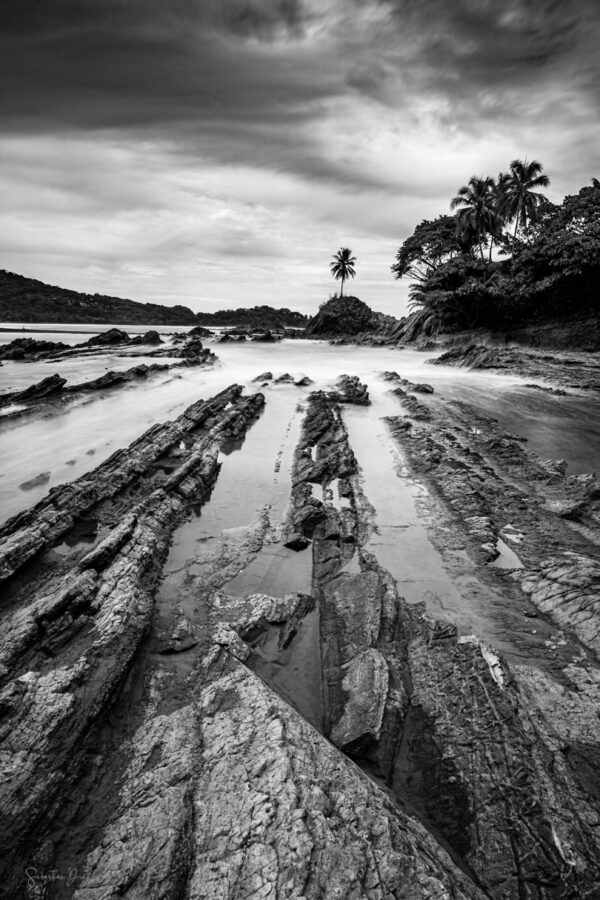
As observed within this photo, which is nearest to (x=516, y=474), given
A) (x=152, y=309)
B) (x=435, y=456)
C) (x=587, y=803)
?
(x=435, y=456)

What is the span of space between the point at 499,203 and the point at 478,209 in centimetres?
330

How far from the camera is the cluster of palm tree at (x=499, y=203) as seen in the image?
41.4 metres

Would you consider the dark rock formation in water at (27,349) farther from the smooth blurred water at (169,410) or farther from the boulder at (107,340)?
the boulder at (107,340)

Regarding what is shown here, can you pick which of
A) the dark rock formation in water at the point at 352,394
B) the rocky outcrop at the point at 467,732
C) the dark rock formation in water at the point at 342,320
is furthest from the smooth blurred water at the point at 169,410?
the dark rock formation in water at the point at 342,320

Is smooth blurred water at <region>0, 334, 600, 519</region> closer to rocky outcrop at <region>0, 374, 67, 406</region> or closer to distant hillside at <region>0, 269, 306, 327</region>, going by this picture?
rocky outcrop at <region>0, 374, 67, 406</region>

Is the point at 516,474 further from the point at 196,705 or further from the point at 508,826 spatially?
the point at 196,705

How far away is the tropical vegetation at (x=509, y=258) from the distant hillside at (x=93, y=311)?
6999cm

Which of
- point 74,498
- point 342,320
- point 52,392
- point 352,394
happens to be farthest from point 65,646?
point 342,320

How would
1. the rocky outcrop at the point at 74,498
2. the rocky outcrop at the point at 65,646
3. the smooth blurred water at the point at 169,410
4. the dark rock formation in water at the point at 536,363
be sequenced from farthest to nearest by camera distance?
the dark rock formation in water at the point at 536,363 → the smooth blurred water at the point at 169,410 → the rocky outcrop at the point at 74,498 → the rocky outcrop at the point at 65,646

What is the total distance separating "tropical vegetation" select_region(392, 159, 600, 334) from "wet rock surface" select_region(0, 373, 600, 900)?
29.0 m

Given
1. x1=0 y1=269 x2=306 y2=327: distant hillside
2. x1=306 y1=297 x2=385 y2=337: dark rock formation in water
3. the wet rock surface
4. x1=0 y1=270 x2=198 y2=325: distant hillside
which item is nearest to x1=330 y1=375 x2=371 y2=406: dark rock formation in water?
the wet rock surface

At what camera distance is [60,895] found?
2506mm

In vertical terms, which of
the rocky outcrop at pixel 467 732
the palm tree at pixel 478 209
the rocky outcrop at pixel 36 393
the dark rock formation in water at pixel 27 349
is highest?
the palm tree at pixel 478 209

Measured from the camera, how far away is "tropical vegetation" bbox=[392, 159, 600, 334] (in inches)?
1144
